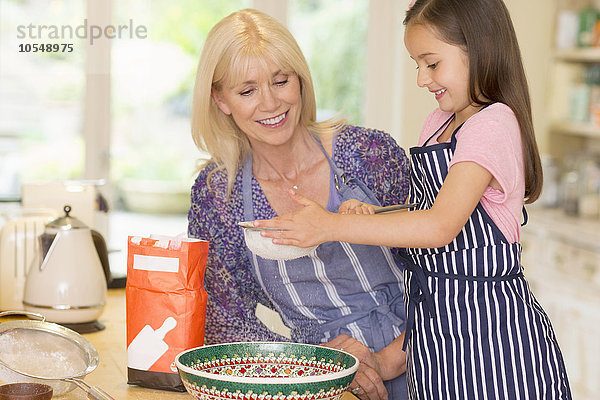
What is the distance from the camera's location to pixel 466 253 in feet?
4.42

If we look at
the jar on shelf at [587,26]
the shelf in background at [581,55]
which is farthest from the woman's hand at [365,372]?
the jar on shelf at [587,26]

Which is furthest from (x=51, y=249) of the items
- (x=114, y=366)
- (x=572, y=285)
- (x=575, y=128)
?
(x=575, y=128)

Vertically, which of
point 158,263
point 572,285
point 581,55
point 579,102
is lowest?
point 572,285

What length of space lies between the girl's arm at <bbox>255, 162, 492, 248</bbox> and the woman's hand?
384 millimetres

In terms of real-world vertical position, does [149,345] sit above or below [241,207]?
below

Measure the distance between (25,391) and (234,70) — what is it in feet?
2.59

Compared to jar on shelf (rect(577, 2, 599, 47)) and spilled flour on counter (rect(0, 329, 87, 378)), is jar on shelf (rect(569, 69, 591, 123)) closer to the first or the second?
jar on shelf (rect(577, 2, 599, 47))

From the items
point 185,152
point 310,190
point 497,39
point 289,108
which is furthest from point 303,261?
point 185,152

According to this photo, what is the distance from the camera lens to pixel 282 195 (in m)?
1.73

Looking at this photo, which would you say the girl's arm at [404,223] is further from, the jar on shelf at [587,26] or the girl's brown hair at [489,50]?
the jar on shelf at [587,26]

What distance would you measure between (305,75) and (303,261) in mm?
411

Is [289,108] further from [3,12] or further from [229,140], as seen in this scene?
[3,12]

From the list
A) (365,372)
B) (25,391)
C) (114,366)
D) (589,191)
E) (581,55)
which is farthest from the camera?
(581,55)

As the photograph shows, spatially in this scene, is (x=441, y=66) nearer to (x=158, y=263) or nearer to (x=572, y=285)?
(x=158, y=263)
